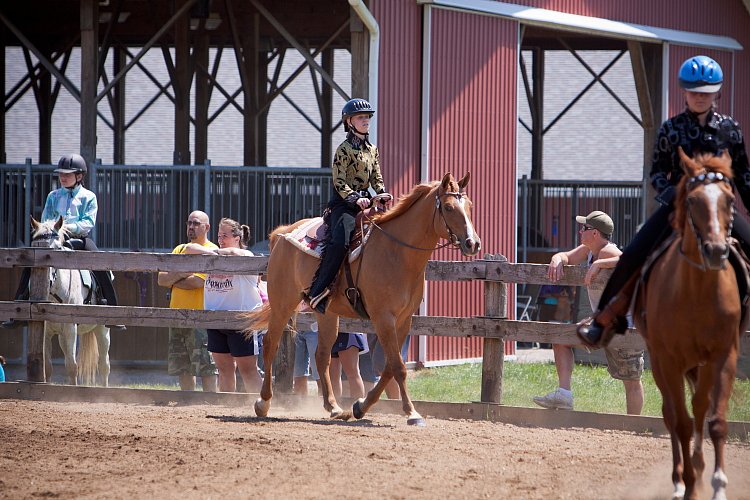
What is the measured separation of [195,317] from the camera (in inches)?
413

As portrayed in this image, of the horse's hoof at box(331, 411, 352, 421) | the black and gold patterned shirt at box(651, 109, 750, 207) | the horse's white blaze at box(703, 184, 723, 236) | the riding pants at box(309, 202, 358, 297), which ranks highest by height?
the black and gold patterned shirt at box(651, 109, 750, 207)

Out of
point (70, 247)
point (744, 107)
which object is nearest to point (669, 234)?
point (70, 247)

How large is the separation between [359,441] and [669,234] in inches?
107

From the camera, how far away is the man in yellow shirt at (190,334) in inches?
442

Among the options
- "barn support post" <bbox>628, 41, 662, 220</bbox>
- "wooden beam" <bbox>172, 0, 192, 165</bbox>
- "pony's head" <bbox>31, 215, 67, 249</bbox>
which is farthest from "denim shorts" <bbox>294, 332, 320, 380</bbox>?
"wooden beam" <bbox>172, 0, 192, 165</bbox>

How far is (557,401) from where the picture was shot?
950cm

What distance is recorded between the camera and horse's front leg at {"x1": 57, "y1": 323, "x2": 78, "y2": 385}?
1161cm

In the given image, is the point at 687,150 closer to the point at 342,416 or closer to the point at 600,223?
the point at 600,223

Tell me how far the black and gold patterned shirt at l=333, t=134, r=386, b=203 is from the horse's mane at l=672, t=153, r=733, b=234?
12.0ft

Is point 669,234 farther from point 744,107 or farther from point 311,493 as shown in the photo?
point 744,107

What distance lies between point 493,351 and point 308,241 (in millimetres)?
1967

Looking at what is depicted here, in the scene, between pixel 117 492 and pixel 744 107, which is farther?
pixel 744 107

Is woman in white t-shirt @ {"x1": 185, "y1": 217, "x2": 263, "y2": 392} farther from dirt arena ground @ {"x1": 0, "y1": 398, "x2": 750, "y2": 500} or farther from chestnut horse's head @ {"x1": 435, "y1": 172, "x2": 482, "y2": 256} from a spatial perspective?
chestnut horse's head @ {"x1": 435, "y1": 172, "x2": 482, "y2": 256}

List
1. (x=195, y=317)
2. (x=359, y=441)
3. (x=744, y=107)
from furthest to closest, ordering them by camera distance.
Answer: (x=744, y=107), (x=195, y=317), (x=359, y=441)
